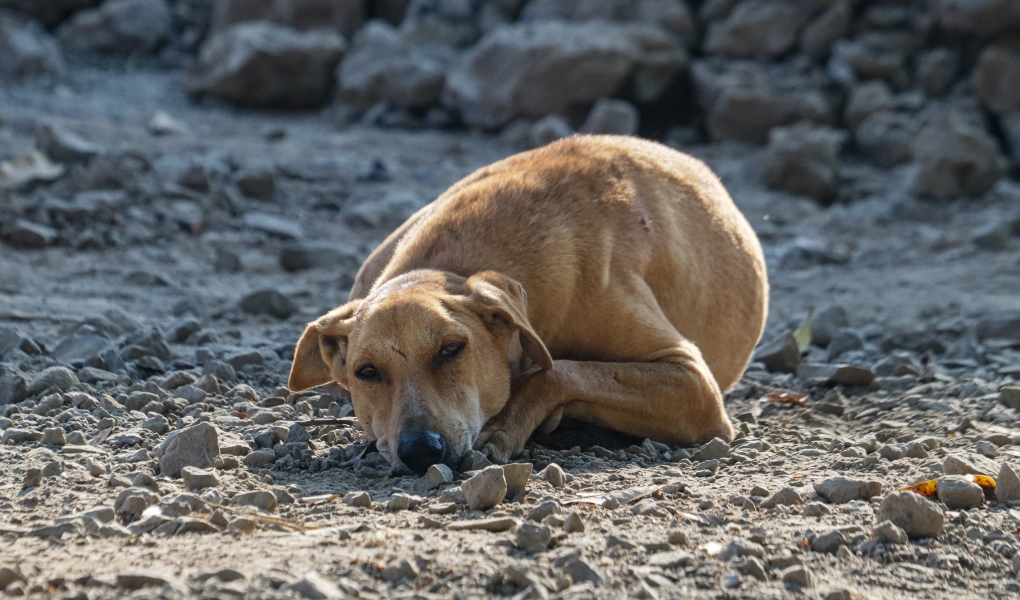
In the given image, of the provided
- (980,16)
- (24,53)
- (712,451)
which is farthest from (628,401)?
(24,53)

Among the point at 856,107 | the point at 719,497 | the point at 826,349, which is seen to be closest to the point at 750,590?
the point at 719,497

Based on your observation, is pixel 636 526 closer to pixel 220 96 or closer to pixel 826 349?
pixel 826 349

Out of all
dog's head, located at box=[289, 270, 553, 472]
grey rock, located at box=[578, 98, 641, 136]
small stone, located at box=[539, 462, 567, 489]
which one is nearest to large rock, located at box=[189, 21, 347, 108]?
grey rock, located at box=[578, 98, 641, 136]

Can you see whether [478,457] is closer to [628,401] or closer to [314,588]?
[628,401]

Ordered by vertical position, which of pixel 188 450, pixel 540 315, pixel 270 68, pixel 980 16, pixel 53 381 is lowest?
pixel 270 68

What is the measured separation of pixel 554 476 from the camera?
3863 millimetres

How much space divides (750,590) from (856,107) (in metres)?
11.5

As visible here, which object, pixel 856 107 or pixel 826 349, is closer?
pixel 826 349

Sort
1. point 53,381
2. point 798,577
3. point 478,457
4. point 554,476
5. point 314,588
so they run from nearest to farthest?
point 314,588
point 798,577
point 554,476
point 478,457
point 53,381

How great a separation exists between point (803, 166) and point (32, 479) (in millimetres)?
9762

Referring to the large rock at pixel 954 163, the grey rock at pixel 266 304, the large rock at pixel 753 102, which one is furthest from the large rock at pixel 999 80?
the grey rock at pixel 266 304

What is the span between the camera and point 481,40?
15711mm

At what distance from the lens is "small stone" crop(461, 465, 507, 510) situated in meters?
3.45

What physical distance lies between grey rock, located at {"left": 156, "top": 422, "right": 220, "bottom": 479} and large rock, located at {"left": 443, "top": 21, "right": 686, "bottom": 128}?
10.6 m
